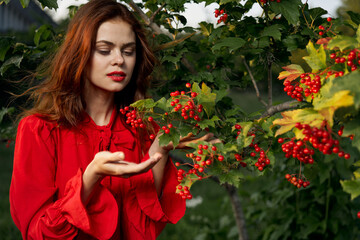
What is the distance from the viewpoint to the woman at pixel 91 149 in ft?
5.75

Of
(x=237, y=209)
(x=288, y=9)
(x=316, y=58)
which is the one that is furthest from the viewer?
(x=237, y=209)

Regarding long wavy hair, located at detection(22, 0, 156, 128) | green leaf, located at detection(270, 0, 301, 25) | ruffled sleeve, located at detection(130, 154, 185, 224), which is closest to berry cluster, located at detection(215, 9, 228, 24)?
green leaf, located at detection(270, 0, 301, 25)

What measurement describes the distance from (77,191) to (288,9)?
1199 mm

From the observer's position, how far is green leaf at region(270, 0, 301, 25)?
72.1 inches

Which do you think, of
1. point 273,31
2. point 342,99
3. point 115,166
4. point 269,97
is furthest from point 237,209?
point 342,99

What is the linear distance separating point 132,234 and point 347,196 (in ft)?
5.49

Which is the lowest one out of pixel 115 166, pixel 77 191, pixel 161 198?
pixel 161 198

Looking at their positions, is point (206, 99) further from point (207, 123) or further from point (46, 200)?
point (46, 200)

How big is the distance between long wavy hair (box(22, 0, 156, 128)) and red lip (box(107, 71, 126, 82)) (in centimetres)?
13

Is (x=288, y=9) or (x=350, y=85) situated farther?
(x=288, y=9)

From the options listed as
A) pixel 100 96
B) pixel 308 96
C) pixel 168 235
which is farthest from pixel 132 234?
pixel 168 235

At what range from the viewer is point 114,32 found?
1933mm

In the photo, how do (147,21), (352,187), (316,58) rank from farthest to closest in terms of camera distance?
(147,21), (316,58), (352,187)

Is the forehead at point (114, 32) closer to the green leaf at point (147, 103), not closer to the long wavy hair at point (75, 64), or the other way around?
the long wavy hair at point (75, 64)
